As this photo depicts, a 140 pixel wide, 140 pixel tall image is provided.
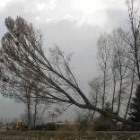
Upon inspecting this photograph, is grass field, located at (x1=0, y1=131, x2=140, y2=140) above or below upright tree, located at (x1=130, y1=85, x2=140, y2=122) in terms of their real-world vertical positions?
below

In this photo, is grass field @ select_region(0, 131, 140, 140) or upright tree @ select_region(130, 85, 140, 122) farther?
upright tree @ select_region(130, 85, 140, 122)

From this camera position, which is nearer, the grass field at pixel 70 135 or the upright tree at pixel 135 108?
the grass field at pixel 70 135

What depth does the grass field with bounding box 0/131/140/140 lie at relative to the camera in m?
20.1

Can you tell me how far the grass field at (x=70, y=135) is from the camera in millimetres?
20073

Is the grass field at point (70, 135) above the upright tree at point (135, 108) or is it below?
below

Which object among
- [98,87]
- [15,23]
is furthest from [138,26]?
[98,87]

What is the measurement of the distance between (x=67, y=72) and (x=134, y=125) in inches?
154

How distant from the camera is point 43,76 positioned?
18.2 metres

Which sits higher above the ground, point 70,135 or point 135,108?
point 135,108

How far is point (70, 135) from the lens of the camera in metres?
22.8

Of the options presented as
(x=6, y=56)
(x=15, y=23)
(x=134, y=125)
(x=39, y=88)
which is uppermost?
(x=15, y=23)

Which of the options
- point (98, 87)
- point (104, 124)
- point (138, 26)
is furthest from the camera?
point (98, 87)

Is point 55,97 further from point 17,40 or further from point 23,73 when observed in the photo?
point 17,40

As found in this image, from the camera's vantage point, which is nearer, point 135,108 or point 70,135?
point 70,135
